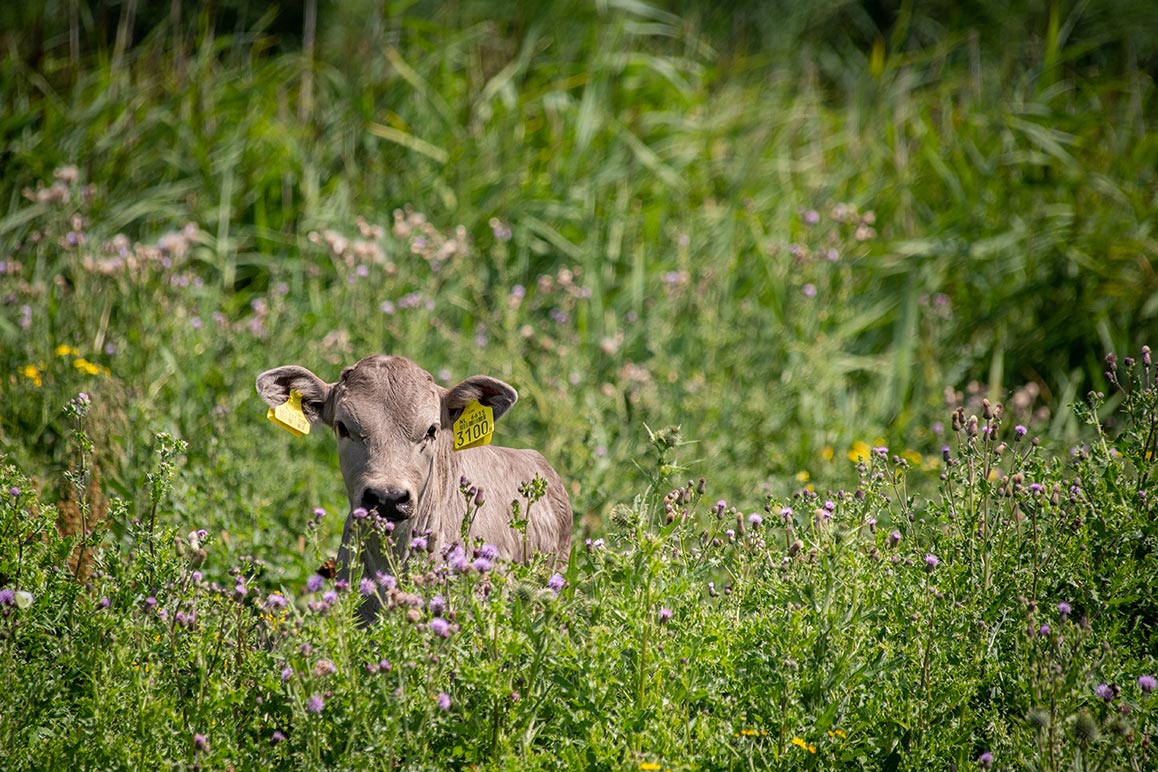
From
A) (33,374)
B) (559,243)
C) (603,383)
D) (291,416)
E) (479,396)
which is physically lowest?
(603,383)

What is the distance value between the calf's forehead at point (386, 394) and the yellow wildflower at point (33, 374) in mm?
2198

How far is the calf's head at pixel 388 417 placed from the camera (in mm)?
4051

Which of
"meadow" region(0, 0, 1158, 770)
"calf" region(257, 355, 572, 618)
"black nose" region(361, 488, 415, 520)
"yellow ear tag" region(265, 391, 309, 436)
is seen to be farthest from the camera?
"yellow ear tag" region(265, 391, 309, 436)

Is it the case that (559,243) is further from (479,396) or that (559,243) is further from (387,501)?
(387,501)

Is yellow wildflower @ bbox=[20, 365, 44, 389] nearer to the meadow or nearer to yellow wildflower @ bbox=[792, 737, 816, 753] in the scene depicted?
the meadow

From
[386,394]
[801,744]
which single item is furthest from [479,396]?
[801,744]

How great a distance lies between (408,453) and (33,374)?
2679mm

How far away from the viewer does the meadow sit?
131 inches

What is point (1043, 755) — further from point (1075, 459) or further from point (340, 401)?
point (340, 401)

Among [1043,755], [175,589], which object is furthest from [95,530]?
[1043,755]

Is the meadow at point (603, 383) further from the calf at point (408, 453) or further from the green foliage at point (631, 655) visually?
the calf at point (408, 453)

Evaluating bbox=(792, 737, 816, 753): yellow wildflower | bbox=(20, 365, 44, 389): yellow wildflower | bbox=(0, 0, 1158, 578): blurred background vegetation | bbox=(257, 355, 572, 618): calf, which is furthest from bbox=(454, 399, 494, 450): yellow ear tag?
bbox=(20, 365, 44, 389): yellow wildflower

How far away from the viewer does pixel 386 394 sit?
14.1 feet

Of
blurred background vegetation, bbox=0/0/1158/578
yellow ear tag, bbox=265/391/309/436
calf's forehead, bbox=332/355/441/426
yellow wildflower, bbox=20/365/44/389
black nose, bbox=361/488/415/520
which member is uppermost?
calf's forehead, bbox=332/355/441/426
